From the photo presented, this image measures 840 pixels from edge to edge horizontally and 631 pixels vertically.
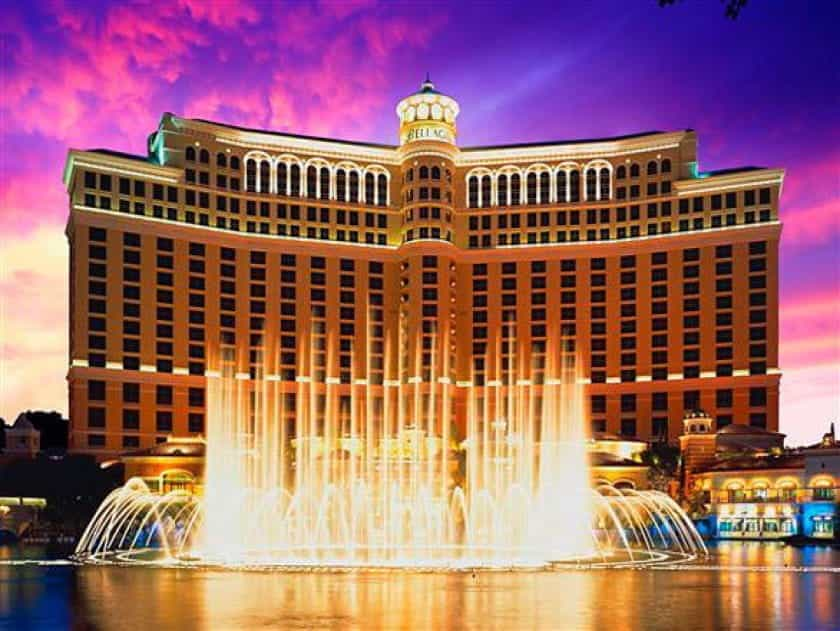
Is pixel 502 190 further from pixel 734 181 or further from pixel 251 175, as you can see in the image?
pixel 251 175

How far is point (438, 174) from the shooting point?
116 metres

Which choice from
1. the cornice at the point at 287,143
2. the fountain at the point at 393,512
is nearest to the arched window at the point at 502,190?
the cornice at the point at 287,143

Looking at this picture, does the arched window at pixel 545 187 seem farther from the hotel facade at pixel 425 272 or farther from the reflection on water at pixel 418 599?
the reflection on water at pixel 418 599

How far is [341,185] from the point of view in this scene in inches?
4747

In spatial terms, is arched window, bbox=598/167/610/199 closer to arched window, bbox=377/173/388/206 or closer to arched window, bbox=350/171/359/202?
arched window, bbox=377/173/388/206

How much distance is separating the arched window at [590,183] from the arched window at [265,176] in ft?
109

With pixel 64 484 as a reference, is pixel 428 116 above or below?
above

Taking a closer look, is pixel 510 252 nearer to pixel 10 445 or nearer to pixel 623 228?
pixel 623 228

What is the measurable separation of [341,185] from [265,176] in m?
8.22

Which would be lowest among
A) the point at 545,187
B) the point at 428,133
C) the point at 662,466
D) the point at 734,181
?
the point at 662,466

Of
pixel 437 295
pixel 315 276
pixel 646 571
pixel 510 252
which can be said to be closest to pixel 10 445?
pixel 315 276

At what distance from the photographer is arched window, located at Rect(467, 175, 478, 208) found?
122 m

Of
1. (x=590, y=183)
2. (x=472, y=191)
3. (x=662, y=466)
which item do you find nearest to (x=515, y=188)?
(x=472, y=191)

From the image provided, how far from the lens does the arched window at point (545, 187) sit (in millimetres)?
120562
